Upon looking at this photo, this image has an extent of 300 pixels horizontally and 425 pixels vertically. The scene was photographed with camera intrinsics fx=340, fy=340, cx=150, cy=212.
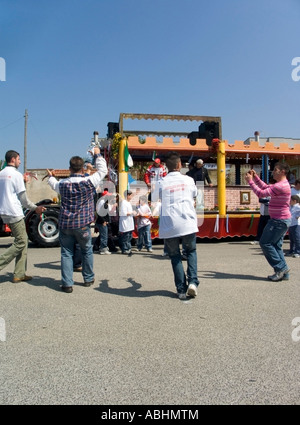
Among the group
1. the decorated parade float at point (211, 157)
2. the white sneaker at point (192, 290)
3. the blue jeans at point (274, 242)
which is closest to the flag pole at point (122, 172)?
the decorated parade float at point (211, 157)

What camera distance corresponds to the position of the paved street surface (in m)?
2.12

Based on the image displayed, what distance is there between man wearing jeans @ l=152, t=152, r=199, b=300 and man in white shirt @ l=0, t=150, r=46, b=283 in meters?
2.07

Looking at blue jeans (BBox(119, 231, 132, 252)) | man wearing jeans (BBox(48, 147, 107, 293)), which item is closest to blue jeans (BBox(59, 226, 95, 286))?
man wearing jeans (BBox(48, 147, 107, 293))

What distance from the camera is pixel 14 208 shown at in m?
4.71

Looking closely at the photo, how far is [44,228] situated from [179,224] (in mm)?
5449

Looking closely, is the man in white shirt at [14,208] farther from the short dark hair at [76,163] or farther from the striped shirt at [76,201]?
the short dark hair at [76,163]

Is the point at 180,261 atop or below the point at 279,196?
below

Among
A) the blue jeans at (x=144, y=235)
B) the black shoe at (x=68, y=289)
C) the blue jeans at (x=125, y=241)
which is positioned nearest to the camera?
the black shoe at (x=68, y=289)

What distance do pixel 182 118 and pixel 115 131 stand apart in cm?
203

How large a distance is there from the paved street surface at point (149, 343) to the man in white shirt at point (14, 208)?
0.33m

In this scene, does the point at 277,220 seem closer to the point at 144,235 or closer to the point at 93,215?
the point at 93,215

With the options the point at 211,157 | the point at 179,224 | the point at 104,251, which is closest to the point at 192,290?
the point at 179,224

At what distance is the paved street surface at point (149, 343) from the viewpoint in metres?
2.12
